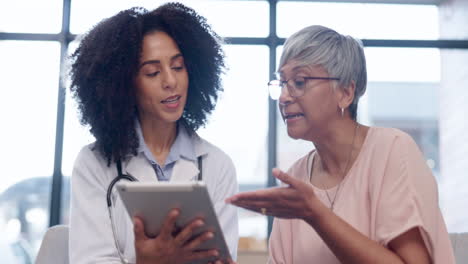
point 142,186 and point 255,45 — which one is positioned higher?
point 255,45

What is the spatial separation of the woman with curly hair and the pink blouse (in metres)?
0.23

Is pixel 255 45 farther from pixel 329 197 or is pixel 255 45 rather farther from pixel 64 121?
pixel 329 197

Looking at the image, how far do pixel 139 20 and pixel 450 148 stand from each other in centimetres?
358

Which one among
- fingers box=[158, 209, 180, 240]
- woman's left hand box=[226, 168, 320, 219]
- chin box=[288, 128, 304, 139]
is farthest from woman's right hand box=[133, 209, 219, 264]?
chin box=[288, 128, 304, 139]

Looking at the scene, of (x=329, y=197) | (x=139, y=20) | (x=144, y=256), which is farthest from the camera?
(x=139, y=20)

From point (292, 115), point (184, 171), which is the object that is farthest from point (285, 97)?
point (184, 171)

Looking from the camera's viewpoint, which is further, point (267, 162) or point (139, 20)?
point (267, 162)

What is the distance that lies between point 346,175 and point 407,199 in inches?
10.4

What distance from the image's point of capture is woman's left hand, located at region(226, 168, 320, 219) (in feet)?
4.84

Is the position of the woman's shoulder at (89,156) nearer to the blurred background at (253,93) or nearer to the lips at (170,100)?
the lips at (170,100)

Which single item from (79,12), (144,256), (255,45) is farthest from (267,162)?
(144,256)

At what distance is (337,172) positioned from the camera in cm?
202

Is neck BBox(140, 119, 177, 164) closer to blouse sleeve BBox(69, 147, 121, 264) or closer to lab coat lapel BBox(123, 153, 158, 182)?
lab coat lapel BBox(123, 153, 158, 182)

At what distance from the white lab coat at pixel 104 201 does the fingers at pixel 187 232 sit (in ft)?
0.99
